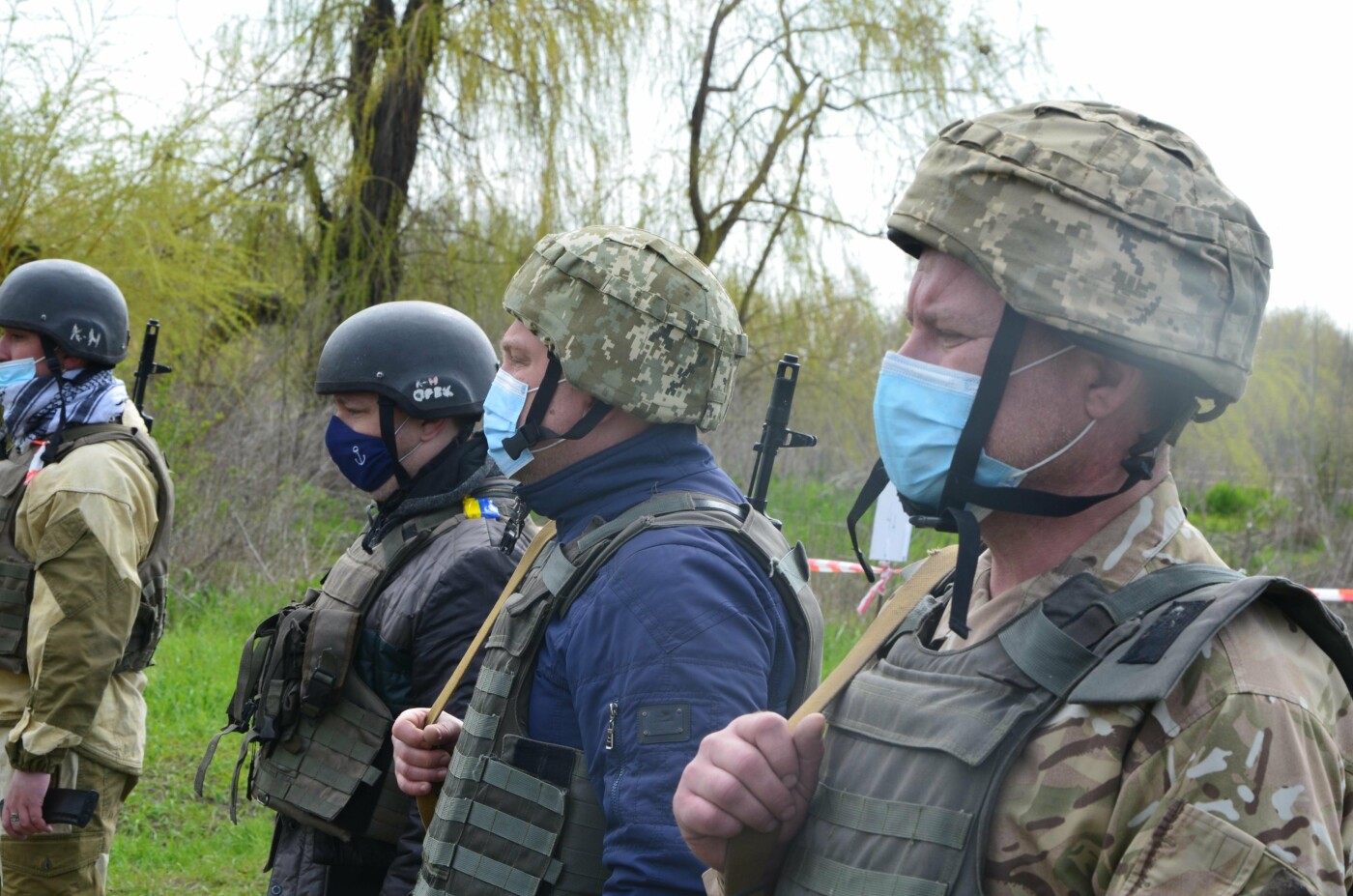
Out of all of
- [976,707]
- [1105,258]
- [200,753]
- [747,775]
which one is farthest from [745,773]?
[200,753]

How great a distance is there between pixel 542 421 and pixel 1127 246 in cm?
140

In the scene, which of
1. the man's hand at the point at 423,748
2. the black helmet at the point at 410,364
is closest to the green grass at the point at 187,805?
the black helmet at the point at 410,364

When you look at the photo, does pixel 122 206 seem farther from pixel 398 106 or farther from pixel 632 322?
pixel 632 322

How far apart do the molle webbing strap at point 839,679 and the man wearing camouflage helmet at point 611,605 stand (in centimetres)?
33

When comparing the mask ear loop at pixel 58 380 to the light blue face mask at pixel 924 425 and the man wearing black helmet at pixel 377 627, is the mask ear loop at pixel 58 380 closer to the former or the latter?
the man wearing black helmet at pixel 377 627

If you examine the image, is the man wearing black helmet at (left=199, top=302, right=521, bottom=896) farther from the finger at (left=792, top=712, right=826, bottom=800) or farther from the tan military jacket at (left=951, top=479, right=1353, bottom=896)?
the tan military jacket at (left=951, top=479, right=1353, bottom=896)

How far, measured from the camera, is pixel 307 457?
36.3 ft

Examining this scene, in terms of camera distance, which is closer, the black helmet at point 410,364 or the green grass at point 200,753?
the black helmet at point 410,364

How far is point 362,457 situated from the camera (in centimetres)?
343

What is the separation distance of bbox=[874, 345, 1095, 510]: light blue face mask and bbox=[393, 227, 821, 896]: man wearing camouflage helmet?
583 millimetres

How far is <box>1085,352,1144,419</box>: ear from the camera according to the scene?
60.4 inches

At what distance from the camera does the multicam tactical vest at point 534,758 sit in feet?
7.16

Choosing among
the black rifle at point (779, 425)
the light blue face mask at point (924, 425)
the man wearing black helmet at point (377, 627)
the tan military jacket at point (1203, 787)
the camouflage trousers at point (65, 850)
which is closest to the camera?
the tan military jacket at point (1203, 787)

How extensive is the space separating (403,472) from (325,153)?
9021 mm
